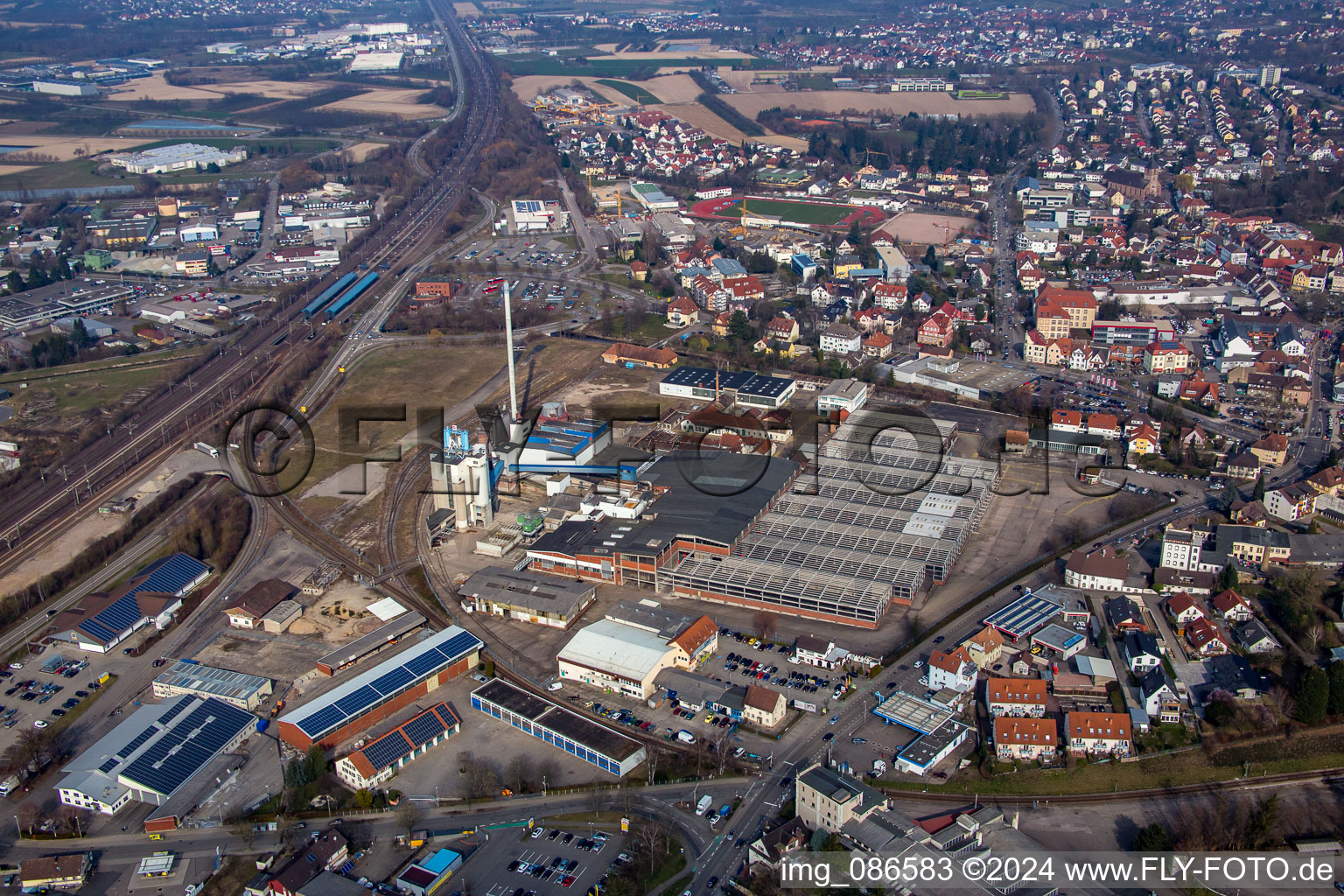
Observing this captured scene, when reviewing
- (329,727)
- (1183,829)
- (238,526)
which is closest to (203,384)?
(238,526)

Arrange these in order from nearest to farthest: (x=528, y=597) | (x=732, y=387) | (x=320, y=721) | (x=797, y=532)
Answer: (x=320, y=721) < (x=528, y=597) < (x=797, y=532) < (x=732, y=387)

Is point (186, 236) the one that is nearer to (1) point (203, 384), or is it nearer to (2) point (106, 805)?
(1) point (203, 384)

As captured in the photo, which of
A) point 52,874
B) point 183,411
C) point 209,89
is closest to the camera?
point 52,874

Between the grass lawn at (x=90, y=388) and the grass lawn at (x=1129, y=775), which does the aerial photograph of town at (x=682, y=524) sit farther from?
the grass lawn at (x=90, y=388)

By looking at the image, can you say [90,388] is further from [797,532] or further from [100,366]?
[797,532]

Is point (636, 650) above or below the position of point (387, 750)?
above

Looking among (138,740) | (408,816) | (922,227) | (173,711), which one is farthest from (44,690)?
(922,227)

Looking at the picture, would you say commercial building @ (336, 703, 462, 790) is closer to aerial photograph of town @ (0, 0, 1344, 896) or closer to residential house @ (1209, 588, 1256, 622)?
aerial photograph of town @ (0, 0, 1344, 896)

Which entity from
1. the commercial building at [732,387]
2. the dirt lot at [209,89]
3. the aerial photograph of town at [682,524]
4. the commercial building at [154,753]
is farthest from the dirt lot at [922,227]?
the dirt lot at [209,89]
